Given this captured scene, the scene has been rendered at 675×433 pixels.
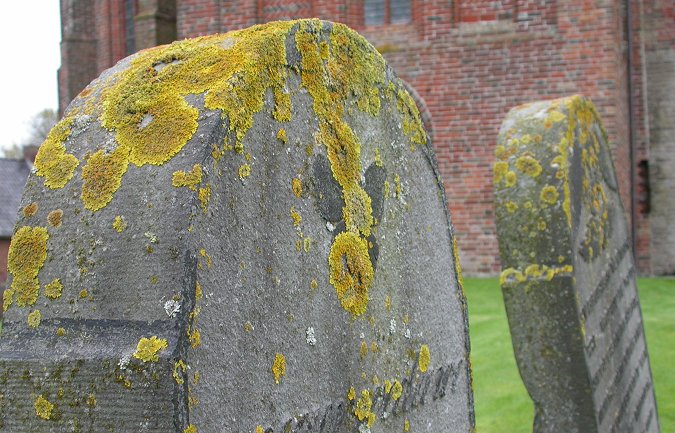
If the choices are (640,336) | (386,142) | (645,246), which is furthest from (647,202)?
(386,142)

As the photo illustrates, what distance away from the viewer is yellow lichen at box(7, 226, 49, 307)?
4.72ft

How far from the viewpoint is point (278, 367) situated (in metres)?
1.56

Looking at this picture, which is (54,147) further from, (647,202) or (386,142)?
(647,202)

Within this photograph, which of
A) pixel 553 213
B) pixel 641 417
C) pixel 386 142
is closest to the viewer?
pixel 386 142

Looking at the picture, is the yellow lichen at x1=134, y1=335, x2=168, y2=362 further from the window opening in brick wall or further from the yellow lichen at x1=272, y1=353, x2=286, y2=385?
the window opening in brick wall

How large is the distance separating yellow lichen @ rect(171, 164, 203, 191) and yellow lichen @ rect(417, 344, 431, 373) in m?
0.94

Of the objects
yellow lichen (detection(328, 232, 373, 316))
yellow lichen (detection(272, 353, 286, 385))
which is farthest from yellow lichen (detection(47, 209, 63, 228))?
yellow lichen (detection(328, 232, 373, 316))

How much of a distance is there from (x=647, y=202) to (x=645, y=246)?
2.88ft

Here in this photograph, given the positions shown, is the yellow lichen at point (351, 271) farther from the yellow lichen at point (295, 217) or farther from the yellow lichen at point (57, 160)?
the yellow lichen at point (57, 160)

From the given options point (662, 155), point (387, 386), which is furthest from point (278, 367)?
point (662, 155)

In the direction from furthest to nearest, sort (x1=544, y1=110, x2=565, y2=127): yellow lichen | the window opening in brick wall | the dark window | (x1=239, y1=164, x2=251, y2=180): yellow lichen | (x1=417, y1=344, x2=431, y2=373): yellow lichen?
1. the dark window
2. the window opening in brick wall
3. (x1=544, y1=110, x2=565, y2=127): yellow lichen
4. (x1=417, y1=344, x2=431, y2=373): yellow lichen
5. (x1=239, y1=164, x2=251, y2=180): yellow lichen

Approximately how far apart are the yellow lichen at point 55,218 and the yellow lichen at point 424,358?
3.28 feet

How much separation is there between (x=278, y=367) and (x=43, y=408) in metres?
0.41

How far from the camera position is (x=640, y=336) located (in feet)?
14.2
